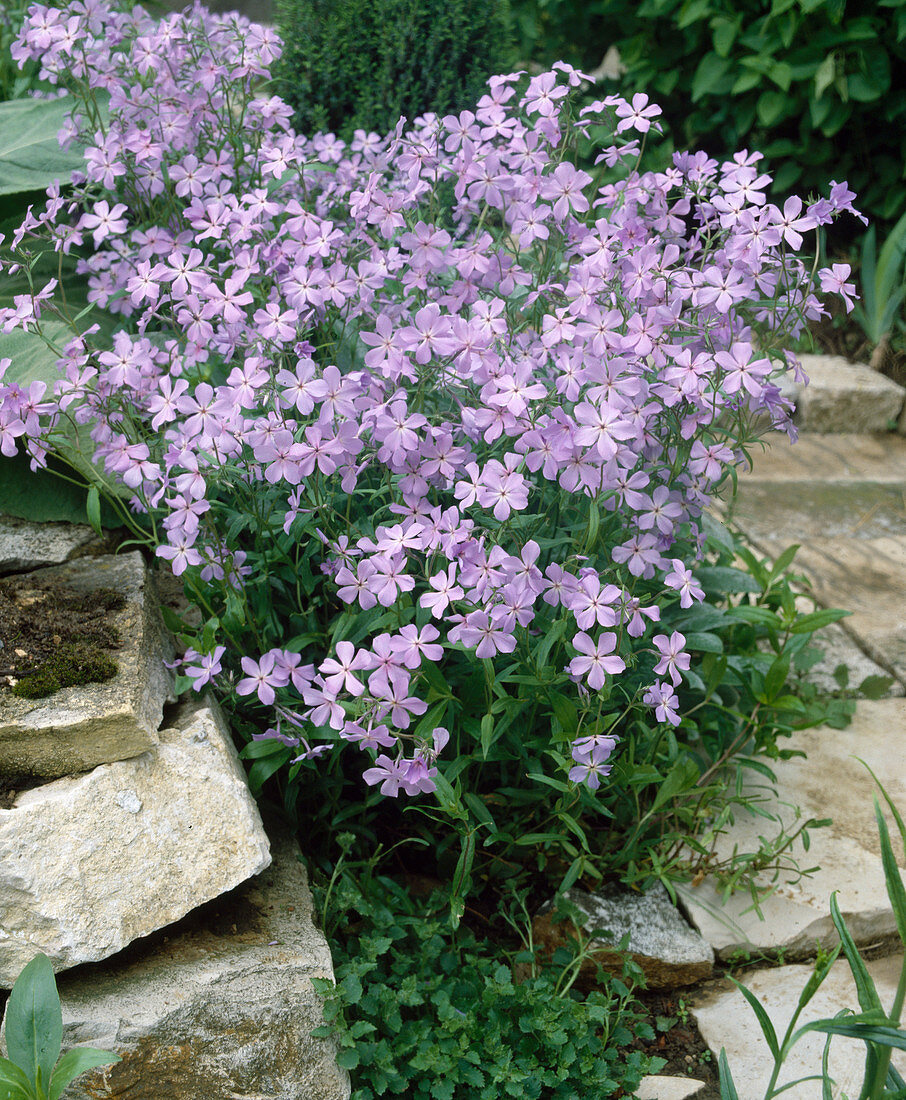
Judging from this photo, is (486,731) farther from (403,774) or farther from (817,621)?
(817,621)

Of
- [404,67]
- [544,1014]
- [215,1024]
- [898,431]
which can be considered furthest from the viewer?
[898,431]

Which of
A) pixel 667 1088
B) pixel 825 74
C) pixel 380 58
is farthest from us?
pixel 825 74

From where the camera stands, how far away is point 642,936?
2006 mm

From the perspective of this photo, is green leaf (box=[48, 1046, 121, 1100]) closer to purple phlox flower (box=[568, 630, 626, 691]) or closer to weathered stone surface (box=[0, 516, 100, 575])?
purple phlox flower (box=[568, 630, 626, 691])

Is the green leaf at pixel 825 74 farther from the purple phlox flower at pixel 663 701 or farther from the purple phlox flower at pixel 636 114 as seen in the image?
the purple phlox flower at pixel 663 701

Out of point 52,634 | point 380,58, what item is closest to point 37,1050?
point 52,634

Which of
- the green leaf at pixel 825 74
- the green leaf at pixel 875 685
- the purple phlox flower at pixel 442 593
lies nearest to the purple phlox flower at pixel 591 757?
the purple phlox flower at pixel 442 593

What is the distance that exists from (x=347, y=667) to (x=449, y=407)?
0.59 metres

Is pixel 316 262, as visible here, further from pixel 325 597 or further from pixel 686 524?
pixel 686 524

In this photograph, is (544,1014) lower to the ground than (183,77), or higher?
lower

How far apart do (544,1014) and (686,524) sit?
95 centimetres

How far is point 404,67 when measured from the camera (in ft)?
10.7

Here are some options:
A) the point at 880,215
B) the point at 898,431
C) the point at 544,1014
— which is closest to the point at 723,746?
the point at 544,1014

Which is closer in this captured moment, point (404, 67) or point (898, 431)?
point (404, 67)
